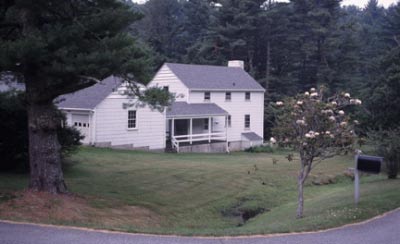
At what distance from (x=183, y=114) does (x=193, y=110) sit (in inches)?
60.5

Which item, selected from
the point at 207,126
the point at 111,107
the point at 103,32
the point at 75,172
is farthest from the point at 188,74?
the point at 103,32

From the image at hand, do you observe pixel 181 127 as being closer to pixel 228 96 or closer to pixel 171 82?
pixel 171 82

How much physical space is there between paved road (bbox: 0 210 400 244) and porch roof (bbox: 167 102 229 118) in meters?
26.7

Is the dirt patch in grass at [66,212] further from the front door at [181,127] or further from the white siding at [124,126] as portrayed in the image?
the front door at [181,127]

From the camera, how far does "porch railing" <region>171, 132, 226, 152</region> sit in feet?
120

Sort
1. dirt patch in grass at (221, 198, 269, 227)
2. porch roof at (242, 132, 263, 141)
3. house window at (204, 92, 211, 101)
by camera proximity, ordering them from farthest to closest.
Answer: porch roof at (242, 132, 263, 141), house window at (204, 92, 211, 101), dirt patch in grass at (221, 198, 269, 227)

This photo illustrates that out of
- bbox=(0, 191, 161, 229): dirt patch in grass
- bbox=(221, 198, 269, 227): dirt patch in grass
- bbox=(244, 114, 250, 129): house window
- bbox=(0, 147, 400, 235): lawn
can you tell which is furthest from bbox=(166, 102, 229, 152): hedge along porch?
bbox=(0, 191, 161, 229): dirt patch in grass

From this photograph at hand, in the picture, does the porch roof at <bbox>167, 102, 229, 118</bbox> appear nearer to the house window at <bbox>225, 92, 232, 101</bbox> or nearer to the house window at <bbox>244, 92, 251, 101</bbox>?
the house window at <bbox>225, 92, 232, 101</bbox>

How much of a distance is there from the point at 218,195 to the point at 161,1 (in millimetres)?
58068

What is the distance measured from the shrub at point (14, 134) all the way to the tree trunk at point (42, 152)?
270 centimetres

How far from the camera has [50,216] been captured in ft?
Answer: 38.1

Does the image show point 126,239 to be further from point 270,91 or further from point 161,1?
point 161,1

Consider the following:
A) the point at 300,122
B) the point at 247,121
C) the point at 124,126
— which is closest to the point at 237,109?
the point at 247,121

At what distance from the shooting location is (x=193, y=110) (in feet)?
127
